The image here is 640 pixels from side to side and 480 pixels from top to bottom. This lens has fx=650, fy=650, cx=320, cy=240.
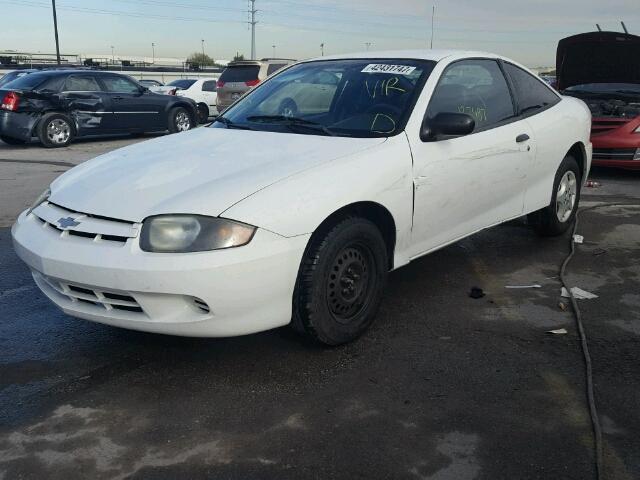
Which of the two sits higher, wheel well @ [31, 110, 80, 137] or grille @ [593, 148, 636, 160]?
grille @ [593, 148, 636, 160]

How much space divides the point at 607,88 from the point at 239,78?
10.4 m

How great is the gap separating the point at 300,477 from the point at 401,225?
66.8 inches

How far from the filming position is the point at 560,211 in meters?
5.70

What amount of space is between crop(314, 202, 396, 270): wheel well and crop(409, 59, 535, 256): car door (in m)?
0.18

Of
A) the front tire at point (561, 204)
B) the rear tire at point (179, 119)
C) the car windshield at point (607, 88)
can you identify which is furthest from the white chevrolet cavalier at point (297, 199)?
the rear tire at point (179, 119)

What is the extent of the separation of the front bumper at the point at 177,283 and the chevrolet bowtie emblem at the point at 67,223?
0.06 m

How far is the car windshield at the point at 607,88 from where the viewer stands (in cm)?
984

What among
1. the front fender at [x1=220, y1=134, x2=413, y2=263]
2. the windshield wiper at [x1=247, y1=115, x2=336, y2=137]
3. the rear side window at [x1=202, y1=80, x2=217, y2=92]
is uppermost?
the windshield wiper at [x1=247, y1=115, x2=336, y2=137]

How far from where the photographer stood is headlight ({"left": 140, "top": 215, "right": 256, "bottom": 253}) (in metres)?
2.92

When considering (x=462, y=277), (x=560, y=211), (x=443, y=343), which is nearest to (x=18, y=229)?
(x=443, y=343)

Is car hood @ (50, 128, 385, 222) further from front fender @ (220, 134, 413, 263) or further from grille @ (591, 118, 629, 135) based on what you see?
grille @ (591, 118, 629, 135)

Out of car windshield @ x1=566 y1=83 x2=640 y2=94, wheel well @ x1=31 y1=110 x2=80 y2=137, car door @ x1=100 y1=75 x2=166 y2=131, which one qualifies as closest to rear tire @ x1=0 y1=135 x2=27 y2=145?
wheel well @ x1=31 y1=110 x2=80 y2=137

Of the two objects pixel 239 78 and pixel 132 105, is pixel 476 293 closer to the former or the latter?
pixel 132 105

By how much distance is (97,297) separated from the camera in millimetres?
3104
